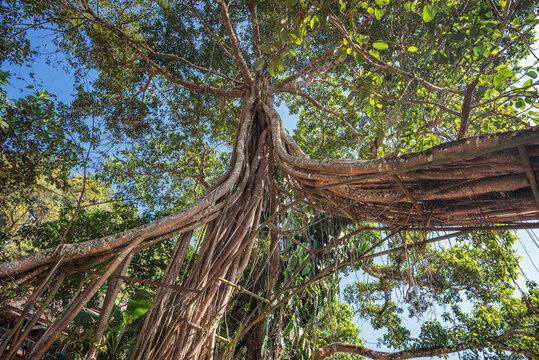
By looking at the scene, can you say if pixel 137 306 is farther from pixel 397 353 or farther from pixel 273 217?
pixel 397 353

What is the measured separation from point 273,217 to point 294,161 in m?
0.57

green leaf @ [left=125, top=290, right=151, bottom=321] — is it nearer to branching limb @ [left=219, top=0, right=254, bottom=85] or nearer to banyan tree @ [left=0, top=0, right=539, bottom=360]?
banyan tree @ [left=0, top=0, right=539, bottom=360]

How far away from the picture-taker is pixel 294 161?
6.52 feet

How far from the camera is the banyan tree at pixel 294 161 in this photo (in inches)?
57.3

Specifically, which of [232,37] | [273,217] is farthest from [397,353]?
[232,37]

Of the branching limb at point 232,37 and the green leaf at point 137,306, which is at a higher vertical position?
the branching limb at point 232,37

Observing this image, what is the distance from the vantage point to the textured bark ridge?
46.1 inches

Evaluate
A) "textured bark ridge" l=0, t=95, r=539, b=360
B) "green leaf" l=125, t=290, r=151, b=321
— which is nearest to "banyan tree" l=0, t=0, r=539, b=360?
"textured bark ridge" l=0, t=95, r=539, b=360

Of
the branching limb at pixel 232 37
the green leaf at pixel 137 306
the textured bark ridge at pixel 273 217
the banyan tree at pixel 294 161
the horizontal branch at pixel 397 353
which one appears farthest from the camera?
the horizontal branch at pixel 397 353

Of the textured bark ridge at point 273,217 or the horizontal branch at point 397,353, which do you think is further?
the horizontal branch at point 397,353

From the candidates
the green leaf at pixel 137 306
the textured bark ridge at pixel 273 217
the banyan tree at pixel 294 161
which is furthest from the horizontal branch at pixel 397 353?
the textured bark ridge at pixel 273 217

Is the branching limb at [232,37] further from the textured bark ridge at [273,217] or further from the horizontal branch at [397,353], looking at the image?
the horizontal branch at [397,353]

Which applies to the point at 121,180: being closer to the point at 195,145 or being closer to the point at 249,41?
the point at 195,145

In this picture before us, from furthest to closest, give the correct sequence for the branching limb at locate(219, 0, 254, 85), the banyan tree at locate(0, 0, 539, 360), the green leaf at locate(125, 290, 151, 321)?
1. the green leaf at locate(125, 290, 151, 321)
2. the branching limb at locate(219, 0, 254, 85)
3. the banyan tree at locate(0, 0, 539, 360)
